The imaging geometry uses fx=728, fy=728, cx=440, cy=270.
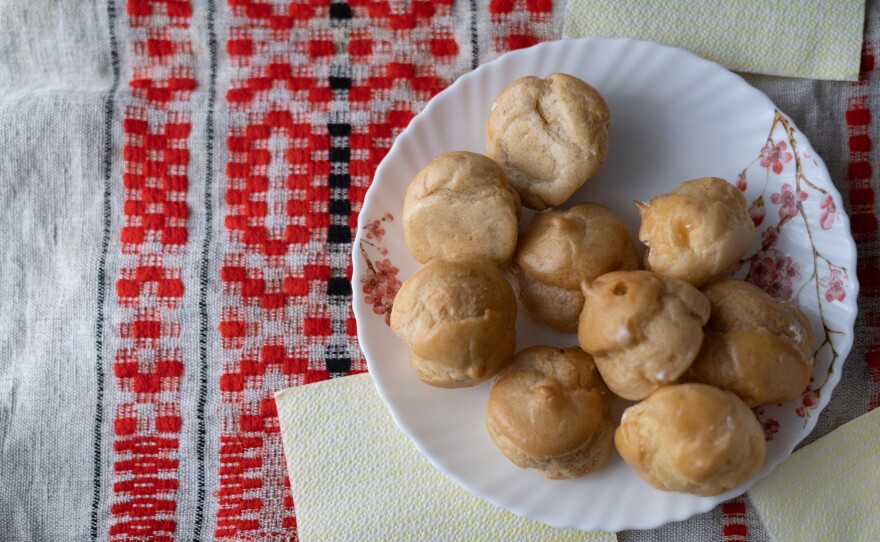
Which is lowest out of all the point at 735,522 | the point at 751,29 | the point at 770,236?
the point at 735,522

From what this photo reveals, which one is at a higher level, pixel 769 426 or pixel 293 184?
pixel 293 184

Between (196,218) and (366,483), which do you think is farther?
(196,218)

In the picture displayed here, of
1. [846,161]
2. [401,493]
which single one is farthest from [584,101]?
[401,493]

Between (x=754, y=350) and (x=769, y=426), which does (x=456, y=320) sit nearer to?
(x=754, y=350)

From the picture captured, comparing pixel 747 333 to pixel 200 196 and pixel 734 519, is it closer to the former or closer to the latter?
pixel 734 519

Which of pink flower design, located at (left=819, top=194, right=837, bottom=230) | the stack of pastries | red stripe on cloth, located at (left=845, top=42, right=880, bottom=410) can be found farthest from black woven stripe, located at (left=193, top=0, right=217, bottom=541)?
red stripe on cloth, located at (left=845, top=42, right=880, bottom=410)

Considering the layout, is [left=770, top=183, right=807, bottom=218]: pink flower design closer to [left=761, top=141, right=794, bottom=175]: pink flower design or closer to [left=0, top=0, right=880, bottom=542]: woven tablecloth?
[left=761, top=141, right=794, bottom=175]: pink flower design

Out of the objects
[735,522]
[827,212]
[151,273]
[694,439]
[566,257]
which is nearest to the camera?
[694,439]

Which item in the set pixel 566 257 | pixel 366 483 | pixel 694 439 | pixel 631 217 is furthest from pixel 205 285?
pixel 694 439
